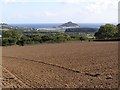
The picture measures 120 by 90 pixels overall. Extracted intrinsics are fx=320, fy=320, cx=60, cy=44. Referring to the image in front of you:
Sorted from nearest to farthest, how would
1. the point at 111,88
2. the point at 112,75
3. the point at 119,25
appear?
the point at 111,88, the point at 112,75, the point at 119,25

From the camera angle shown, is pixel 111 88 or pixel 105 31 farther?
pixel 105 31

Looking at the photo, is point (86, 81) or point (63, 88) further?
point (86, 81)

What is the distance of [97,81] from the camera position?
14.3m

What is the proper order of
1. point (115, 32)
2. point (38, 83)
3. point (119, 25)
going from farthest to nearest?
point (119, 25), point (115, 32), point (38, 83)

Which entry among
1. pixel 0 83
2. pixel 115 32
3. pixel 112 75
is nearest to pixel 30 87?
pixel 0 83

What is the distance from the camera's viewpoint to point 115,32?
93.2 m

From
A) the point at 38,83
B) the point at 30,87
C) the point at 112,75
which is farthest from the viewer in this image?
the point at 112,75

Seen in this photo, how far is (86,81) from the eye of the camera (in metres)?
14.4

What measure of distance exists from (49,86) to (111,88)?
8.51ft

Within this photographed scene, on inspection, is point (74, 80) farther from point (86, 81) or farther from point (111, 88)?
point (111, 88)

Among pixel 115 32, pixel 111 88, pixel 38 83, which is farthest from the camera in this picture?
pixel 115 32

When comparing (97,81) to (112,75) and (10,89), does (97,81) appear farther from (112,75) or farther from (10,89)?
(10,89)

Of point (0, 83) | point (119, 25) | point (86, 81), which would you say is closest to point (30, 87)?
point (0, 83)

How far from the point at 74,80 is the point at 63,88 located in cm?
231
